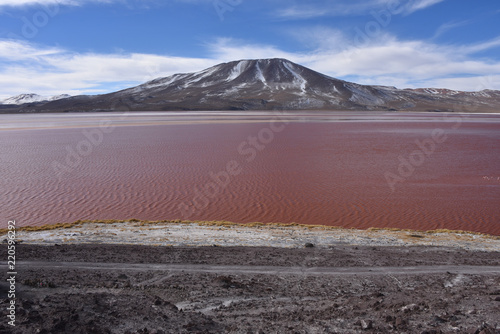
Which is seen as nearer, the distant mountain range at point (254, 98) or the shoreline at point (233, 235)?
the shoreline at point (233, 235)

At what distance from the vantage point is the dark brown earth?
575 cm

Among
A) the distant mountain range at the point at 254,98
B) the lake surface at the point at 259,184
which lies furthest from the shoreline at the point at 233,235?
the distant mountain range at the point at 254,98

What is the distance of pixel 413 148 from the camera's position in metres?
30.9

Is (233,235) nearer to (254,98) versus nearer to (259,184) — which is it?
(259,184)

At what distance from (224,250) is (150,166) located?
15.2 meters

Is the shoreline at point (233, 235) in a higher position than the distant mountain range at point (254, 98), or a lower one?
lower

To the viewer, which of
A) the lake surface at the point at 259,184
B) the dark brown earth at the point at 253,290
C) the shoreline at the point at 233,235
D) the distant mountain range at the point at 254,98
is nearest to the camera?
the dark brown earth at the point at 253,290

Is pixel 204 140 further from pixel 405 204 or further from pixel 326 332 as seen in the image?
pixel 326 332

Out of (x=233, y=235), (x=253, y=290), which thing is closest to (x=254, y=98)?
(x=233, y=235)

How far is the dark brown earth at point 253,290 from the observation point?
18.9 feet

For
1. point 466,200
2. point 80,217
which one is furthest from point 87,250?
point 466,200

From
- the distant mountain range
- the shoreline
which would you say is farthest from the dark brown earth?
the distant mountain range

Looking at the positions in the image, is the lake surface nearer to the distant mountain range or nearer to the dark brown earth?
the dark brown earth

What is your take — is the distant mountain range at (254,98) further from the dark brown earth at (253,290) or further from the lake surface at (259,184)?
the dark brown earth at (253,290)
